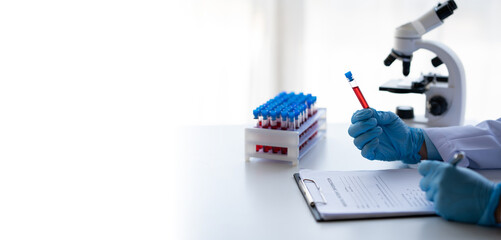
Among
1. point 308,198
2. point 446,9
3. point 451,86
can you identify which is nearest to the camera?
point 308,198

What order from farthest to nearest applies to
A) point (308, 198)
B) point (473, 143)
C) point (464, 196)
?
point (473, 143), point (308, 198), point (464, 196)

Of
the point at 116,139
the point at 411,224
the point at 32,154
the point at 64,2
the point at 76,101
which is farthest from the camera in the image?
the point at 76,101

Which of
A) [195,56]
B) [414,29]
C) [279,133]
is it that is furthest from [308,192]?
[195,56]

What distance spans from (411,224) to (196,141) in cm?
74

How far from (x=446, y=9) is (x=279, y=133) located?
0.66 m

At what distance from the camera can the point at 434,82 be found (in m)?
1.83

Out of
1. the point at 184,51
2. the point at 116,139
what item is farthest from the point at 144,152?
the point at 184,51

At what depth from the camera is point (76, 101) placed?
3.00 m

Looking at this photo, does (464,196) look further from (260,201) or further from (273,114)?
(273,114)

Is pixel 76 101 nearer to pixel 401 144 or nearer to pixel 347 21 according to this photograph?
pixel 347 21

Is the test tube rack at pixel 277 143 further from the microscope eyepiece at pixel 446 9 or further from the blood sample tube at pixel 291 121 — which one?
the microscope eyepiece at pixel 446 9

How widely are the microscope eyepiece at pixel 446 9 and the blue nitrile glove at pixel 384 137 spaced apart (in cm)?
41

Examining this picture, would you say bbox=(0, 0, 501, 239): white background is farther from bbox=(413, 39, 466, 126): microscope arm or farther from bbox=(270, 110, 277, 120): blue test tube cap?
bbox=(270, 110, 277, 120): blue test tube cap

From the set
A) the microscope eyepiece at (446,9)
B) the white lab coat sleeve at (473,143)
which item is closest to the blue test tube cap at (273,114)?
the white lab coat sleeve at (473,143)
